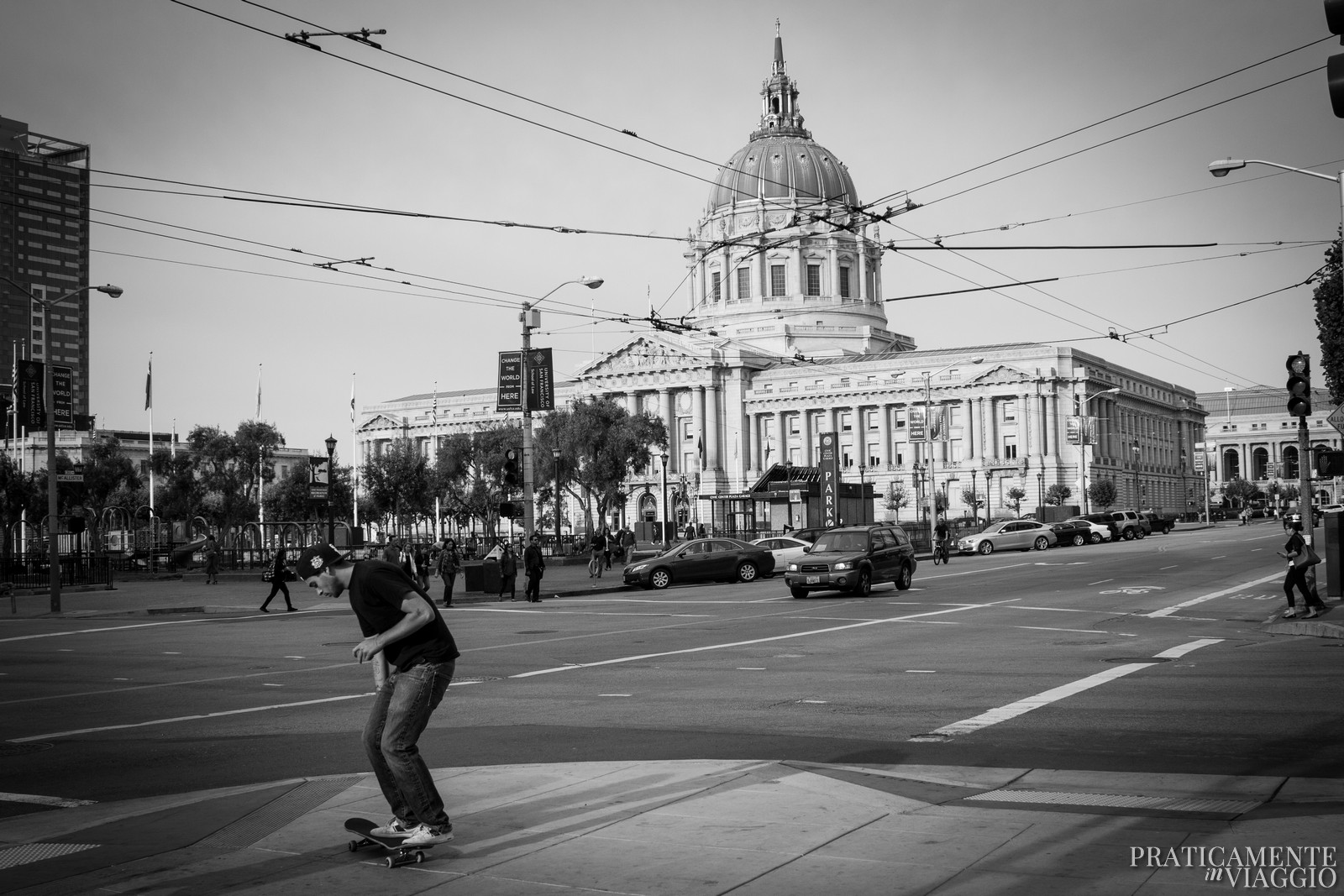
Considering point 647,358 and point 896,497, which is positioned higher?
point 647,358

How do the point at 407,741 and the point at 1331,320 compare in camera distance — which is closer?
the point at 407,741

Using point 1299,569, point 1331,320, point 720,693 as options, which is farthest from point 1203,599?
point 720,693

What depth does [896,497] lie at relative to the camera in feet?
370

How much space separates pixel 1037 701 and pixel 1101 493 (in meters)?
102

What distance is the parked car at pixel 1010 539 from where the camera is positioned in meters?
64.2

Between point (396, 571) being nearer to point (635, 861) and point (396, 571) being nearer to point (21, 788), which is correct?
point (635, 861)

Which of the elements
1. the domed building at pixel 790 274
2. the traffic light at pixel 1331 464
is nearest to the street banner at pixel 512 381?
the traffic light at pixel 1331 464

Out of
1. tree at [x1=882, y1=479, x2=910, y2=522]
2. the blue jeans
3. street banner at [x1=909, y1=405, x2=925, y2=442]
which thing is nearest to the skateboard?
the blue jeans

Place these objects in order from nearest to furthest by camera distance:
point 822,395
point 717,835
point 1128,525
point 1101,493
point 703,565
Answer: point 717,835, point 703,565, point 1128,525, point 1101,493, point 822,395

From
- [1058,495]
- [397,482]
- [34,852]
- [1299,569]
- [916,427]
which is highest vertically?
[916,427]

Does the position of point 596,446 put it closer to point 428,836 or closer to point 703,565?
point 703,565

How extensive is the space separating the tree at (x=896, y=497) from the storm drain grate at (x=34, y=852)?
10583 cm

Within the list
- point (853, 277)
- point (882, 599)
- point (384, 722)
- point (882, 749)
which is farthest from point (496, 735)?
point (853, 277)

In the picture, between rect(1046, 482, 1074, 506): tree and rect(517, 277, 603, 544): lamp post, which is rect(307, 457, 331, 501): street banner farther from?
rect(1046, 482, 1074, 506): tree
